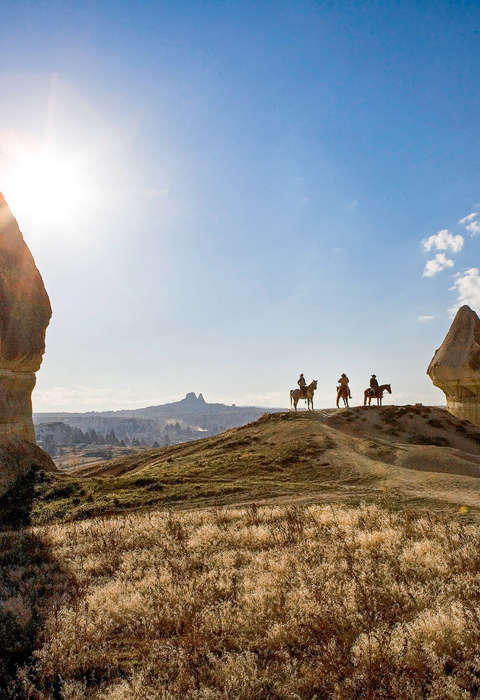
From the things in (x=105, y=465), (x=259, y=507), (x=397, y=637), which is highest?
(x=397, y=637)

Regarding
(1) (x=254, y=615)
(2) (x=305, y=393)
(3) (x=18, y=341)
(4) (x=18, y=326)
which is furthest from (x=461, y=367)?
(1) (x=254, y=615)

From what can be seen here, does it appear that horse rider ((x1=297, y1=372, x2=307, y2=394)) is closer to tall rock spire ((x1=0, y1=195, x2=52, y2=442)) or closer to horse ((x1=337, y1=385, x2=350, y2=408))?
horse ((x1=337, y1=385, x2=350, y2=408))

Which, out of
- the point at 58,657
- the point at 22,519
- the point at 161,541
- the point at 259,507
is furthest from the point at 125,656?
the point at 22,519

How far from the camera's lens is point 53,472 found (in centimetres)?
2325

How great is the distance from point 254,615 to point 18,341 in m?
22.8

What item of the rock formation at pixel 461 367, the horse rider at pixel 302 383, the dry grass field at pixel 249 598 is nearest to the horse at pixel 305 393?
the horse rider at pixel 302 383

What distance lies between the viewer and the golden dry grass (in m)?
4.75

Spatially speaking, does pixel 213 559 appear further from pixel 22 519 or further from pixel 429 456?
pixel 429 456

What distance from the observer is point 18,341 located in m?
23.9

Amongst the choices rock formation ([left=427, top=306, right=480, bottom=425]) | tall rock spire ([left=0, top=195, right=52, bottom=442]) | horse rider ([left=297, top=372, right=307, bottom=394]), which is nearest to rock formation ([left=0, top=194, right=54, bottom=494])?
tall rock spire ([left=0, top=195, right=52, bottom=442])

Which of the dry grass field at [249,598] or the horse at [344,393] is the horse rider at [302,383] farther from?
the dry grass field at [249,598]

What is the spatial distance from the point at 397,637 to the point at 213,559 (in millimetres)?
5038

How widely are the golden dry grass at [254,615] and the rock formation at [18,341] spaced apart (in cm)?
1326

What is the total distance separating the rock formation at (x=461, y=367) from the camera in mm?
38250
